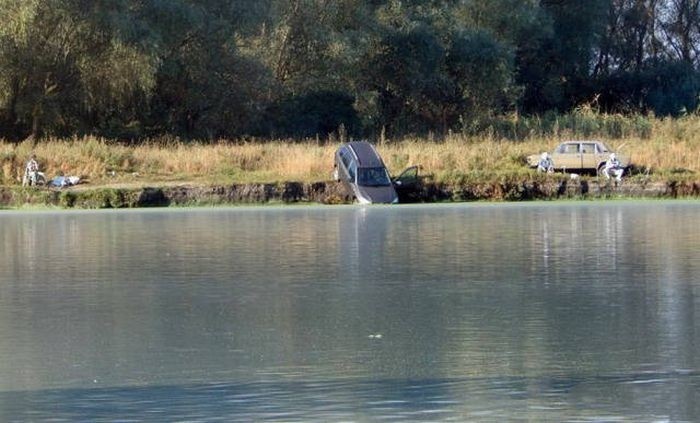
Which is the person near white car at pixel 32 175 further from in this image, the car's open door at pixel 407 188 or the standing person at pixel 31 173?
the car's open door at pixel 407 188

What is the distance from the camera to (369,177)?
34.7 meters

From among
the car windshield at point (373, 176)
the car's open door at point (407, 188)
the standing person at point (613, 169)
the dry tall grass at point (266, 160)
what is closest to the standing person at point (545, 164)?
the dry tall grass at point (266, 160)

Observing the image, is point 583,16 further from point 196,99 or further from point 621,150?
point 621,150

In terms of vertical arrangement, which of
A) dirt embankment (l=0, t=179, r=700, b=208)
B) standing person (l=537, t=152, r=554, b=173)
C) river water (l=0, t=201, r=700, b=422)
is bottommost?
river water (l=0, t=201, r=700, b=422)

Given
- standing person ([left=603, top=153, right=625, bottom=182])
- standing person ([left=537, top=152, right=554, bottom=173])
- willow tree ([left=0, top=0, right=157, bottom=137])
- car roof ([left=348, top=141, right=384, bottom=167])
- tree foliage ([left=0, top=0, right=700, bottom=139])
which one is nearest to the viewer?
car roof ([left=348, top=141, right=384, bottom=167])

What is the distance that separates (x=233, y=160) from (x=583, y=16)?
122 feet

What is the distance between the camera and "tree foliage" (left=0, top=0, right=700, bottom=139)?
4597 centimetres

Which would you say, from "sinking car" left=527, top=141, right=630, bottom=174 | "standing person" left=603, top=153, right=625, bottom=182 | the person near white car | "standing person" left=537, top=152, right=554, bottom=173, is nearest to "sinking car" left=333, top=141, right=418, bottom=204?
"standing person" left=537, top=152, right=554, bottom=173

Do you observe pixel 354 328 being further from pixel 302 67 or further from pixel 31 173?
pixel 302 67

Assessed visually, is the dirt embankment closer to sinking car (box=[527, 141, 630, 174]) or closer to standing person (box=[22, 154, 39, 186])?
standing person (box=[22, 154, 39, 186])

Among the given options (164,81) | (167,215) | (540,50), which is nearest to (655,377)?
(167,215)

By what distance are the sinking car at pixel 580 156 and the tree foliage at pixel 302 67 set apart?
13317 mm

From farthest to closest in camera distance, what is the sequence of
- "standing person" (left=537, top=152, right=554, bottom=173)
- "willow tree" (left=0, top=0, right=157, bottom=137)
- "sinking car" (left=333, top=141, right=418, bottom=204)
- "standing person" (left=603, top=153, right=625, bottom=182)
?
"willow tree" (left=0, top=0, right=157, bottom=137)
"standing person" (left=537, top=152, right=554, bottom=173)
"standing person" (left=603, top=153, right=625, bottom=182)
"sinking car" (left=333, top=141, right=418, bottom=204)

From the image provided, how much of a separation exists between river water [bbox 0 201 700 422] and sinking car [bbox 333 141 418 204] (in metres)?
11.2
